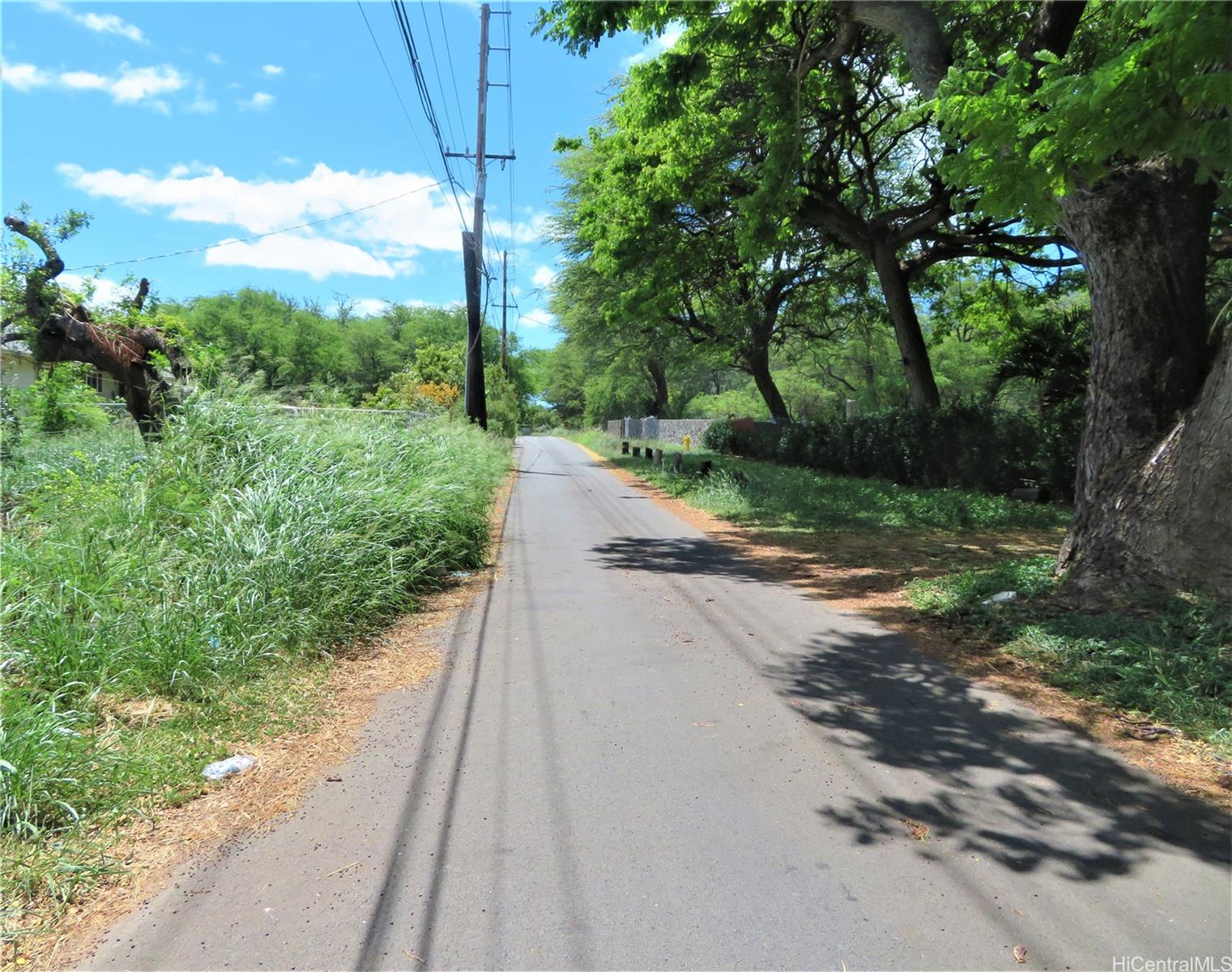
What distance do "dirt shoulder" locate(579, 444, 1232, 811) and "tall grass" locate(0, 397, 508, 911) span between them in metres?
4.56

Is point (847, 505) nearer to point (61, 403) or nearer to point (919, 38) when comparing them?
point (919, 38)

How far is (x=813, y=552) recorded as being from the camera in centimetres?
1024

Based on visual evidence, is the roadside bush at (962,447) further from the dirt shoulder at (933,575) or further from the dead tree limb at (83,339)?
the dead tree limb at (83,339)

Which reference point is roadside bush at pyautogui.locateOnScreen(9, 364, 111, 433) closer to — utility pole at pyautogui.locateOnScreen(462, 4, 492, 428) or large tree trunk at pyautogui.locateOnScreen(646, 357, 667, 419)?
utility pole at pyautogui.locateOnScreen(462, 4, 492, 428)

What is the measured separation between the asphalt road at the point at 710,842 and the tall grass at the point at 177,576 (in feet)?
Result: 2.85

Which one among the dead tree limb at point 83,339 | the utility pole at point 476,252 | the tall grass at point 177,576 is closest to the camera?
the tall grass at point 177,576

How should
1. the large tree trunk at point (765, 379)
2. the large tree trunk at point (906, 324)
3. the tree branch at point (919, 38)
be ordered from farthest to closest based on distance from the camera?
the large tree trunk at point (765, 379) → the large tree trunk at point (906, 324) → the tree branch at point (919, 38)

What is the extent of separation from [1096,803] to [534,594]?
17.8ft

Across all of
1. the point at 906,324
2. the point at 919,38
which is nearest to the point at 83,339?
the point at 919,38

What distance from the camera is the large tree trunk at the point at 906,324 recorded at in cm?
1535

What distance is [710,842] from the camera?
10.1 ft

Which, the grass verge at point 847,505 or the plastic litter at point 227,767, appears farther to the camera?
the grass verge at point 847,505

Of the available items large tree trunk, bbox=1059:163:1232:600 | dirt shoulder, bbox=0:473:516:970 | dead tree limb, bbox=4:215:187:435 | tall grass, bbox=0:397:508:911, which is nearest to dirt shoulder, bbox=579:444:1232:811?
large tree trunk, bbox=1059:163:1232:600

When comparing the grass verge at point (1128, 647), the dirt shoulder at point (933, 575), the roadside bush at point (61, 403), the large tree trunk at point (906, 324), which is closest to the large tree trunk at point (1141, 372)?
the grass verge at point (1128, 647)
